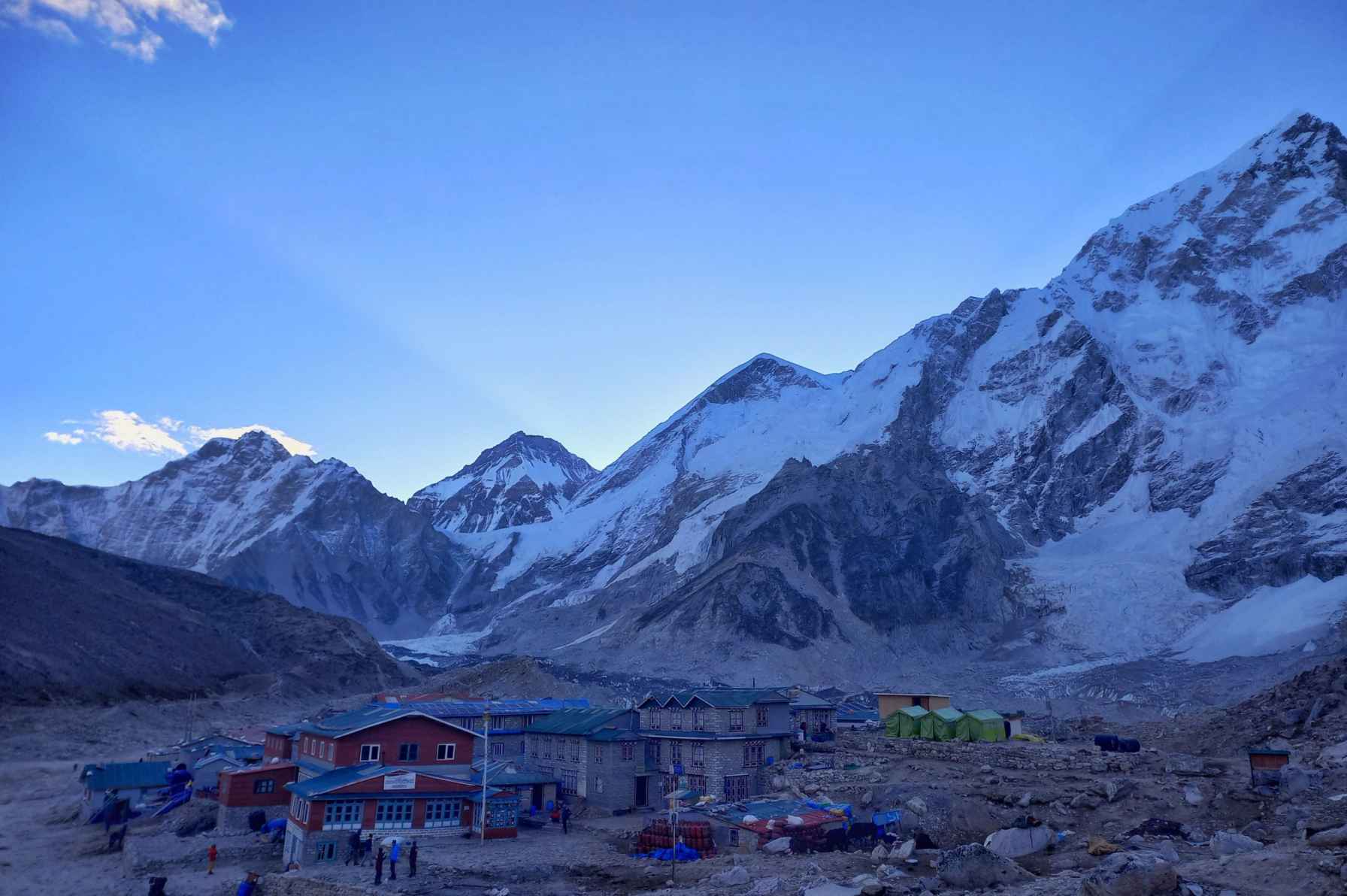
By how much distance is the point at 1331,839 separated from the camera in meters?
25.1

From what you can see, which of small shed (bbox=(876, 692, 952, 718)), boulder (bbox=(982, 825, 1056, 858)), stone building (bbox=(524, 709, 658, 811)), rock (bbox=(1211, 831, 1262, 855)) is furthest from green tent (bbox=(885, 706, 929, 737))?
rock (bbox=(1211, 831, 1262, 855))

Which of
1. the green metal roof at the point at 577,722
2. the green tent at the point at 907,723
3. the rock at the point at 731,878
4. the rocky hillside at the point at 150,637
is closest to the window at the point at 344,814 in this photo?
the rock at the point at 731,878

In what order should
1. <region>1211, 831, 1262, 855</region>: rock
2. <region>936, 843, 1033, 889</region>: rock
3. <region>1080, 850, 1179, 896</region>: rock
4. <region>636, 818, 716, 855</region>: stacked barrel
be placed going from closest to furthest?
<region>1080, 850, 1179, 896</region>: rock, <region>936, 843, 1033, 889</region>: rock, <region>1211, 831, 1262, 855</region>: rock, <region>636, 818, 716, 855</region>: stacked barrel

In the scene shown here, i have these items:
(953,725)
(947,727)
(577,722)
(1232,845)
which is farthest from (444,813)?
(953,725)

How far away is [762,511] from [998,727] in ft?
405

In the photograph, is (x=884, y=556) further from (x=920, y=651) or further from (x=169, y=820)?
(x=169, y=820)

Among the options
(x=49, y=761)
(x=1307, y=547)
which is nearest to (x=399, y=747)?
(x=49, y=761)

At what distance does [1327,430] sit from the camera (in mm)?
160000

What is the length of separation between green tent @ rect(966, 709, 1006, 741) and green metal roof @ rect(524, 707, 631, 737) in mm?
24681

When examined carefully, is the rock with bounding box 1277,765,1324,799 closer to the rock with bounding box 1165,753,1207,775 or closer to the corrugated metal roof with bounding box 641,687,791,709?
the rock with bounding box 1165,753,1207,775

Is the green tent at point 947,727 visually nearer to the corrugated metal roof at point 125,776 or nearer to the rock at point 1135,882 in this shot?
the rock at point 1135,882

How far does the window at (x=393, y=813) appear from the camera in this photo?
41.3 meters

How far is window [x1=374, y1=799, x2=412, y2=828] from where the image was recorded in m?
41.3

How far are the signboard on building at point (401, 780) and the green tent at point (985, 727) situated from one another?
131ft
